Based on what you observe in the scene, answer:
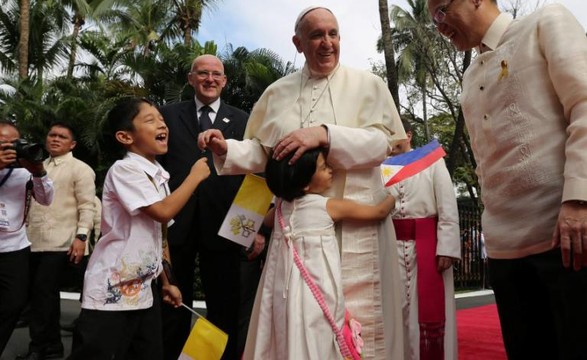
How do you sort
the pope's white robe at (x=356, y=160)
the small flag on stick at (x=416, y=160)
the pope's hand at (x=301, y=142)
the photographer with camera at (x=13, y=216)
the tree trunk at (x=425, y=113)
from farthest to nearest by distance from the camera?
the tree trunk at (x=425, y=113), the photographer with camera at (x=13, y=216), the small flag on stick at (x=416, y=160), the pope's white robe at (x=356, y=160), the pope's hand at (x=301, y=142)

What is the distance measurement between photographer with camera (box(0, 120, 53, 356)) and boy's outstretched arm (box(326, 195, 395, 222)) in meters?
2.13

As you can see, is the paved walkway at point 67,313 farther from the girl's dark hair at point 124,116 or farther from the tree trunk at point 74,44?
the tree trunk at point 74,44

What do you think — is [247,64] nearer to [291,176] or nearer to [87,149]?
[87,149]

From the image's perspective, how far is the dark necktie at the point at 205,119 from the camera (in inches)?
165

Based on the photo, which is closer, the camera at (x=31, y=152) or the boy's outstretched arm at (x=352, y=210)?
the boy's outstretched arm at (x=352, y=210)

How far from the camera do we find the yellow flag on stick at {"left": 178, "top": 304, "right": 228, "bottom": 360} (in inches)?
111

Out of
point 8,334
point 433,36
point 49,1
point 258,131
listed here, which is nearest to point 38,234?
point 8,334

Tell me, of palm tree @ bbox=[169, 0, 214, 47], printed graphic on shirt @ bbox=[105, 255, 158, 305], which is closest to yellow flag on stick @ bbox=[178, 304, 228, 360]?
printed graphic on shirt @ bbox=[105, 255, 158, 305]

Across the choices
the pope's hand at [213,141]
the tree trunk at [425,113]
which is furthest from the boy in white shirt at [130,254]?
the tree trunk at [425,113]

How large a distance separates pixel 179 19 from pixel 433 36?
8068 mm

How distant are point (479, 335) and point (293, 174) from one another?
14.9ft

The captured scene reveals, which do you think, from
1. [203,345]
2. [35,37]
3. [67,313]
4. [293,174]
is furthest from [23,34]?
[293,174]

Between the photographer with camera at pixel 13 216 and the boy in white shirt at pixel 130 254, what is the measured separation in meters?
1.11

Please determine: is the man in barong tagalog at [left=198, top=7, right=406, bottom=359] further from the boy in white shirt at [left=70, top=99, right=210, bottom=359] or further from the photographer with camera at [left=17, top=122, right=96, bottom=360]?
the photographer with camera at [left=17, top=122, right=96, bottom=360]
